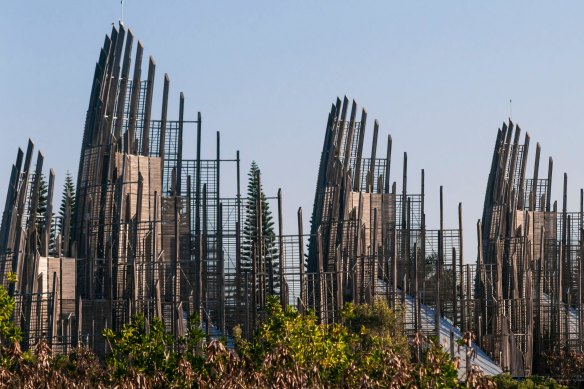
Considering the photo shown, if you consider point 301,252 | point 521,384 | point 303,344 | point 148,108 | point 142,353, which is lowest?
point 521,384

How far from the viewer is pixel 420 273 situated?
40.5m

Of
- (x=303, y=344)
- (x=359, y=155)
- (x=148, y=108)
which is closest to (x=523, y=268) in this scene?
(x=359, y=155)

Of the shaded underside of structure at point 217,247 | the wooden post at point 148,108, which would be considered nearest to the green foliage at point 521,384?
the shaded underside of structure at point 217,247

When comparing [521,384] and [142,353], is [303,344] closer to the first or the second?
[142,353]

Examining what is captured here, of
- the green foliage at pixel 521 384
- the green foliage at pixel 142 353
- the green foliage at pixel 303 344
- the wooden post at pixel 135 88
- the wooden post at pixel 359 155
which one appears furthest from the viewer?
the wooden post at pixel 359 155

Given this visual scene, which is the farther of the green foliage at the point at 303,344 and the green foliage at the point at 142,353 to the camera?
the green foliage at the point at 303,344

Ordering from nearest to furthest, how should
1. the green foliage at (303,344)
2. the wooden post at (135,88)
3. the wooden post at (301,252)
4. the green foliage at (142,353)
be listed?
the green foliage at (142,353), the green foliage at (303,344), the wooden post at (301,252), the wooden post at (135,88)

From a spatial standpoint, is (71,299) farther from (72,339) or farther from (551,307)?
(551,307)

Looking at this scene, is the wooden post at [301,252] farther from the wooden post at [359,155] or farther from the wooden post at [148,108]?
the wooden post at [359,155]

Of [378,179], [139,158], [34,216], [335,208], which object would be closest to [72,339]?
[34,216]

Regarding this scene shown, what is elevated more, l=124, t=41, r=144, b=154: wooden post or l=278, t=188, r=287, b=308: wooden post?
l=124, t=41, r=144, b=154: wooden post

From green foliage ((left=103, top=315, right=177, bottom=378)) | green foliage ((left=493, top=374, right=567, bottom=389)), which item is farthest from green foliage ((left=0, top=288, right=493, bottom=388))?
green foliage ((left=493, top=374, right=567, bottom=389))

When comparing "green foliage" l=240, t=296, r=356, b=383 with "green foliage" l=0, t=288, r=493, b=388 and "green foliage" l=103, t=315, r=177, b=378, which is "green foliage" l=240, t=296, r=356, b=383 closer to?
"green foliage" l=0, t=288, r=493, b=388

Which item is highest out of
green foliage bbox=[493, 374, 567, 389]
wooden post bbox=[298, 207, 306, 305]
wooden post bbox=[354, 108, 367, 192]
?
wooden post bbox=[354, 108, 367, 192]
